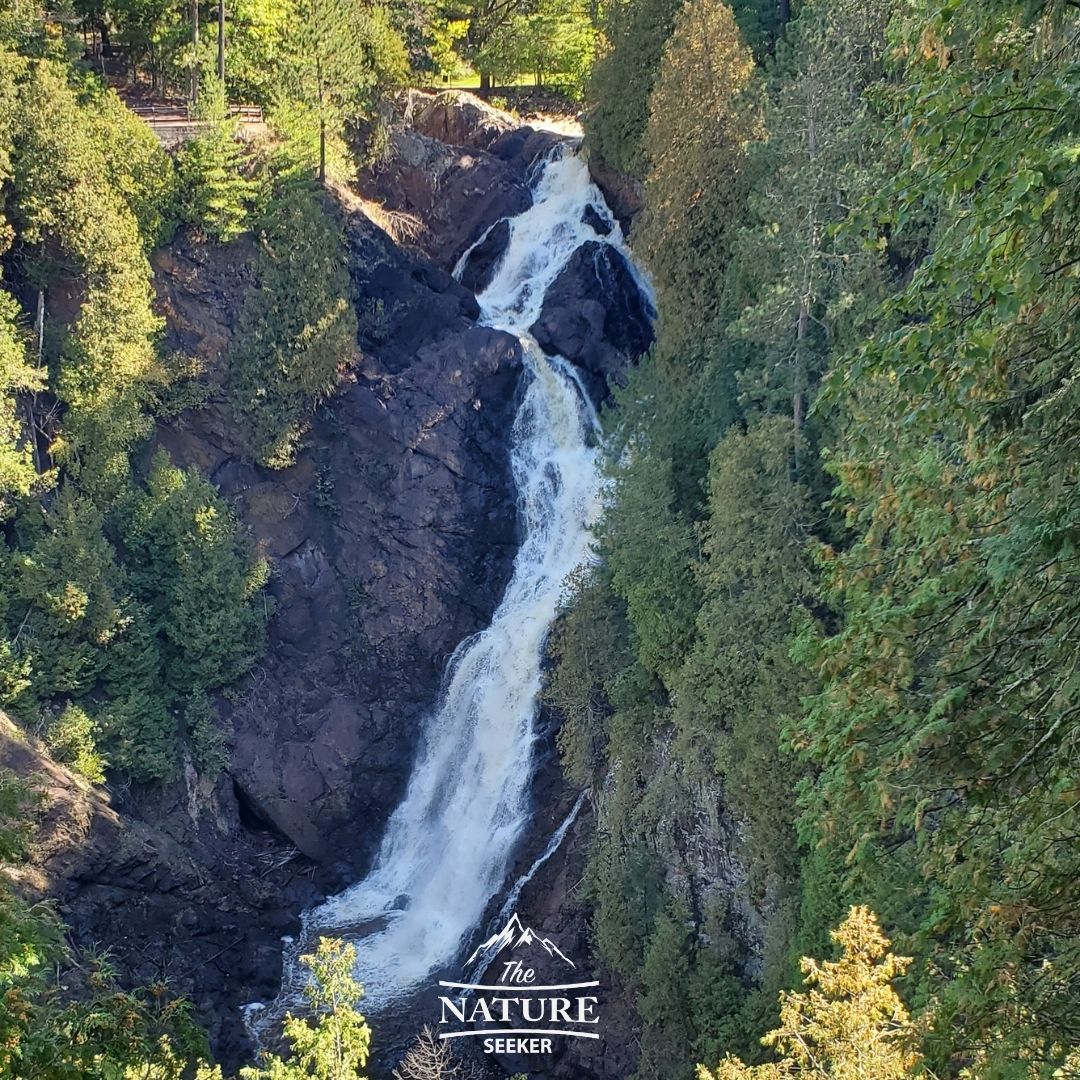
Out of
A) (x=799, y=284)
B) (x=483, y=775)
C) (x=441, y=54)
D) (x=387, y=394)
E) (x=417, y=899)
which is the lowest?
(x=417, y=899)

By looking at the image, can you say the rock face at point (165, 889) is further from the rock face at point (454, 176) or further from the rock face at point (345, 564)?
the rock face at point (454, 176)

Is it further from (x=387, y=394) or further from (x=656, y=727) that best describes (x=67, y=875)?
(x=387, y=394)

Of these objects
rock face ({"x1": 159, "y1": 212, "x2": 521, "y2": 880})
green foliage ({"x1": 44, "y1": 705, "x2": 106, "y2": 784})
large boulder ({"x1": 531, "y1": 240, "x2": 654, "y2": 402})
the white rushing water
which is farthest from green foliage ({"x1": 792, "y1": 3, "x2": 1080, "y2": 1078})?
large boulder ({"x1": 531, "y1": 240, "x2": 654, "y2": 402})

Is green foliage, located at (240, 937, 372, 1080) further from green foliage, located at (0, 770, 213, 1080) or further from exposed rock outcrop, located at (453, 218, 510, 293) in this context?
exposed rock outcrop, located at (453, 218, 510, 293)

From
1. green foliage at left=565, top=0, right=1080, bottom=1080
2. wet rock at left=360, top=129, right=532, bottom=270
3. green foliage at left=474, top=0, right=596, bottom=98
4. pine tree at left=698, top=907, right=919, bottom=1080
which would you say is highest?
green foliage at left=474, top=0, right=596, bottom=98

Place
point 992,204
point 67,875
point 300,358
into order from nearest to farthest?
point 992,204, point 67,875, point 300,358

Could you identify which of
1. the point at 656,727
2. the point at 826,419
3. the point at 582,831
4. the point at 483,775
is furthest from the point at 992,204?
the point at 483,775

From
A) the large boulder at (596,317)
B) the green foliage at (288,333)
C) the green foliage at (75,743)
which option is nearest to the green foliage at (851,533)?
the large boulder at (596,317)
